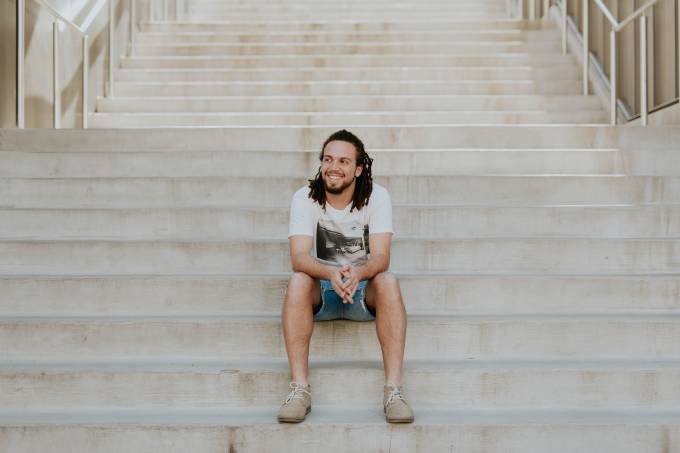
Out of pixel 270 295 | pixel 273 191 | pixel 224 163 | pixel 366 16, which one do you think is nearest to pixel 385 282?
pixel 270 295

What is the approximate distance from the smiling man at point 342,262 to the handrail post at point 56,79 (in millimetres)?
3432

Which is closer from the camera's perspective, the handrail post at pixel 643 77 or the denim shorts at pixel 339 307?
the denim shorts at pixel 339 307

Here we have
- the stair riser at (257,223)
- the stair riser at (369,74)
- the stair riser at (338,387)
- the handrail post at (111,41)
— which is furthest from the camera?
the stair riser at (369,74)

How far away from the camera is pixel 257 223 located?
4.20m

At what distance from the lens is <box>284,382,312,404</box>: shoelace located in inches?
114

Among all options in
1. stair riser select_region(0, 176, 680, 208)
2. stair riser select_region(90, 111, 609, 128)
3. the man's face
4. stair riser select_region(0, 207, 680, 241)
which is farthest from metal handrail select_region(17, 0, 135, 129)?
the man's face

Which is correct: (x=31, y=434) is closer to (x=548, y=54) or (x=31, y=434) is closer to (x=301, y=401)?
(x=301, y=401)

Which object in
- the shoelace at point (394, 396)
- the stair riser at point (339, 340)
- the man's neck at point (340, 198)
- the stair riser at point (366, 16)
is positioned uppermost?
the stair riser at point (366, 16)

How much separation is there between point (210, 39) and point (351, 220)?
5.20 meters

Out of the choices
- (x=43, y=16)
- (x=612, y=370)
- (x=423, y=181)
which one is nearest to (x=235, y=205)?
(x=423, y=181)

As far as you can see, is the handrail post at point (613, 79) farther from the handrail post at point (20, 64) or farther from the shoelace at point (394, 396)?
the handrail post at point (20, 64)

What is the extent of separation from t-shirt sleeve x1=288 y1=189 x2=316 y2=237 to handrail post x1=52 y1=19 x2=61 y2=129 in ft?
11.3

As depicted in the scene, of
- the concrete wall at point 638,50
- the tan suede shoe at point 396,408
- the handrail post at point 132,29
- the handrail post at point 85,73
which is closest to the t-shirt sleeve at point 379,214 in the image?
the tan suede shoe at point 396,408

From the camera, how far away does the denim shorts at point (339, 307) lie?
10.7 ft
